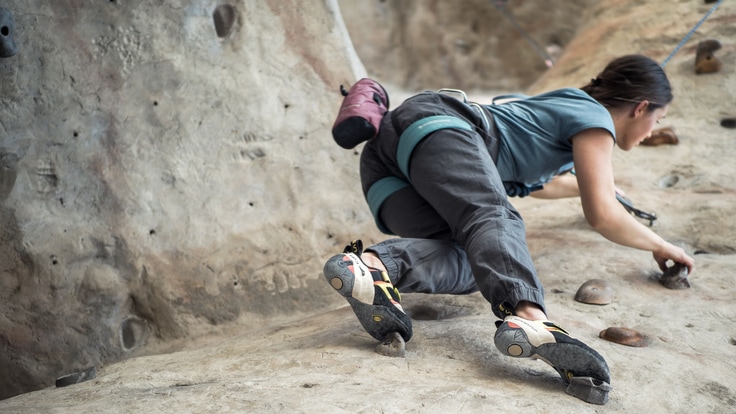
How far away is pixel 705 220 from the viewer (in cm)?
285

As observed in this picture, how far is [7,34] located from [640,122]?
2.06 metres

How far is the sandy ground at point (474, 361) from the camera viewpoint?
4.94 ft

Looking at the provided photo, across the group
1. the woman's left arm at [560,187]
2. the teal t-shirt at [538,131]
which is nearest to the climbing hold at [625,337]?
the teal t-shirt at [538,131]

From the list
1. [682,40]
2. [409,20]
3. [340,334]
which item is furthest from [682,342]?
[409,20]

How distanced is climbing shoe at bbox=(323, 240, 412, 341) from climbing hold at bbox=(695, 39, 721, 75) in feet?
9.31

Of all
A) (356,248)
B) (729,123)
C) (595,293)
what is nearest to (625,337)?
(595,293)

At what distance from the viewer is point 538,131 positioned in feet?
6.98

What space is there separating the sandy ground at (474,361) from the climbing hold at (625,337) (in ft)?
0.08

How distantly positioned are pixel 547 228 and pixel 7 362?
2.10 metres

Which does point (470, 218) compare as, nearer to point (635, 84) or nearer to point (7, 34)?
point (635, 84)

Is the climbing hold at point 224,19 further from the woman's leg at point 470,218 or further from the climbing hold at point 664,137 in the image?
the climbing hold at point 664,137

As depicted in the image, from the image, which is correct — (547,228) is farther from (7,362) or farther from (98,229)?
(7,362)

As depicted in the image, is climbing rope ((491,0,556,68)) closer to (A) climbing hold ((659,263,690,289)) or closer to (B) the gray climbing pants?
(A) climbing hold ((659,263,690,289))

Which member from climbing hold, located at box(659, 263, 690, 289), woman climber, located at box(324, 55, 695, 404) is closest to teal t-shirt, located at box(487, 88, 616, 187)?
woman climber, located at box(324, 55, 695, 404)
